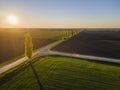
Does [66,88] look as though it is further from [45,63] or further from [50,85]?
[45,63]

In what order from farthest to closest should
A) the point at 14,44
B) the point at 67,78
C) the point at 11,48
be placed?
the point at 14,44 → the point at 11,48 → the point at 67,78

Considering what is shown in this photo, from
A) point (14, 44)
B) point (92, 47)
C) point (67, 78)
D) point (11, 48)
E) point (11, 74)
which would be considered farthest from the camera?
point (14, 44)

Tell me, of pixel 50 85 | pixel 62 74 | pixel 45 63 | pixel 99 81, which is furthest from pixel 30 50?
pixel 99 81

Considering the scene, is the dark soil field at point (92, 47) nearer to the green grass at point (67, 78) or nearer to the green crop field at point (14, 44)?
the green crop field at point (14, 44)

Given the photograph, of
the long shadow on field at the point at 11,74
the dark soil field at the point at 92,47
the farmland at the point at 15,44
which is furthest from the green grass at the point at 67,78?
the dark soil field at the point at 92,47

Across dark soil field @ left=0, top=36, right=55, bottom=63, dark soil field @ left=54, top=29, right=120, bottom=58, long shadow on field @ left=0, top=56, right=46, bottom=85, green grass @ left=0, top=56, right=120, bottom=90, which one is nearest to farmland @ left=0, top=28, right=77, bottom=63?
dark soil field @ left=0, top=36, right=55, bottom=63

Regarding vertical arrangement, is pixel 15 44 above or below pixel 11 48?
above

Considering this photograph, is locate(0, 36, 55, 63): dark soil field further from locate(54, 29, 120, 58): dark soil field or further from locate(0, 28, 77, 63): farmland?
locate(54, 29, 120, 58): dark soil field

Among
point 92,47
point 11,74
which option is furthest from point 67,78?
point 92,47

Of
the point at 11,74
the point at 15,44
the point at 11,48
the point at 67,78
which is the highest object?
the point at 15,44

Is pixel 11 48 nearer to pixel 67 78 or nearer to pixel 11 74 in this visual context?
pixel 11 74
